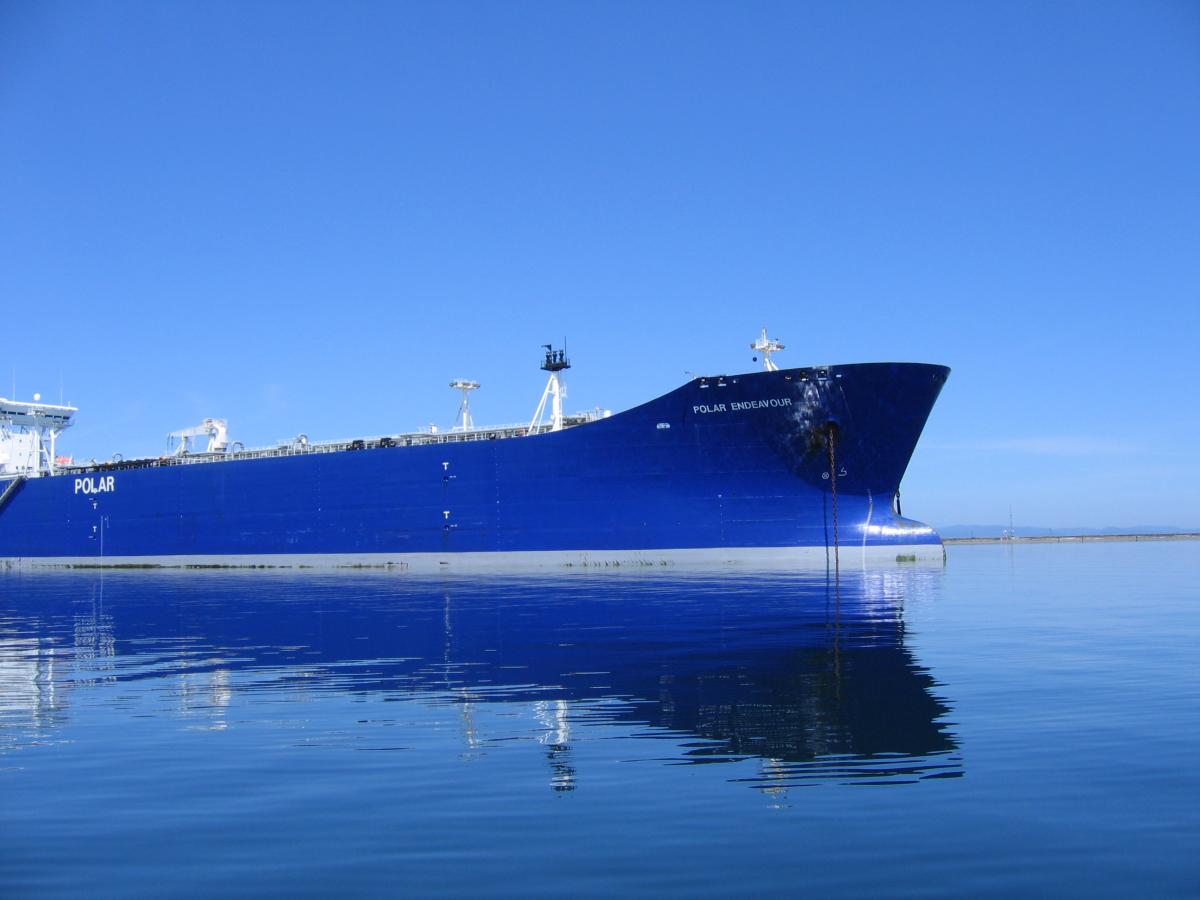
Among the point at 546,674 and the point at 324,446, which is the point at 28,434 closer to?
the point at 324,446

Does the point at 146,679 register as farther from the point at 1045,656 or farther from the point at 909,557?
the point at 909,557

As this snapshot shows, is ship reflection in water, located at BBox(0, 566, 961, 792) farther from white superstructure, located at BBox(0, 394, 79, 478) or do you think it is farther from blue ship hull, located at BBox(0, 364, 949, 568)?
white superstructure, located at BBox(0, 394, 79, 478)

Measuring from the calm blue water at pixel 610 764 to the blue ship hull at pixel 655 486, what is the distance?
22851mm

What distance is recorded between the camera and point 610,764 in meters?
8.03

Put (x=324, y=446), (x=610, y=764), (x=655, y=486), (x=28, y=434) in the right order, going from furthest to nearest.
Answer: (x=28, y=434) → (x=324, y=446) → (x=655, y=486) → (x=610, y=764)

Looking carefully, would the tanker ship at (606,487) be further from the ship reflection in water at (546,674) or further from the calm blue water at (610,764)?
the calm blue water at (610,764)

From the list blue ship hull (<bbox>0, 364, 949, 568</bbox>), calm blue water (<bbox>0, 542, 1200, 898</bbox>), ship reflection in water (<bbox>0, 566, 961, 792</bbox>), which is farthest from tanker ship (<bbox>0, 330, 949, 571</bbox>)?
calm blue water (<bbox>0, 542, 1200, 898</bbox>)

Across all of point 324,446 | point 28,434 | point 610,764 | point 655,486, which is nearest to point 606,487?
point 655,486

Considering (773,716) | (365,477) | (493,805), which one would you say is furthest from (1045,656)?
(365,477)

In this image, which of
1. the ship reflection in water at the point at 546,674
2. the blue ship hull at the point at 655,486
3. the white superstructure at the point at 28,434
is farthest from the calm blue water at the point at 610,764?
the white superstructure at the point at 28,434

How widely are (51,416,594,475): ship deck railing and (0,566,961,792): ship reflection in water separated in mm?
23347

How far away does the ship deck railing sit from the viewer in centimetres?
5064

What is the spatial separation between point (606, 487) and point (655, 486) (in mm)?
2373

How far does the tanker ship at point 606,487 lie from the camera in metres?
41.0
